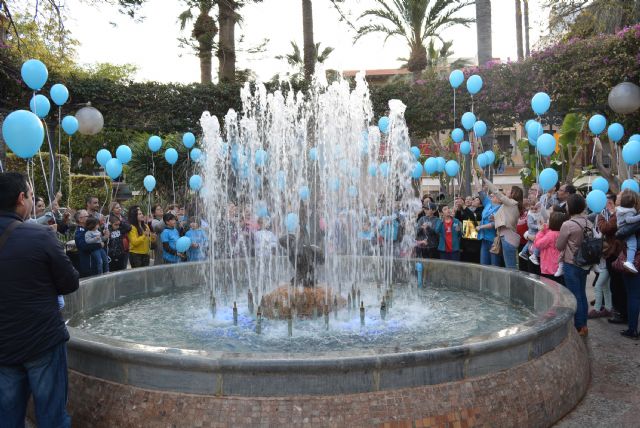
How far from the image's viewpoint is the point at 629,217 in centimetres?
599

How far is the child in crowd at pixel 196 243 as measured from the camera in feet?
30.1

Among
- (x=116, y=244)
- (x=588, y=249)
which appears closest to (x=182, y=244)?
(x=116, y=244)

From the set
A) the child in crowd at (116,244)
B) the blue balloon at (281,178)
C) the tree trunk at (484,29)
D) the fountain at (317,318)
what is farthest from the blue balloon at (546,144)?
the child in crowd at (116,244)

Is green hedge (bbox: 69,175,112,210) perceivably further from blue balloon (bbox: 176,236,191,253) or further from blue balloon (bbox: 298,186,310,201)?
blue balloon (bbox: 298,186,310,201)

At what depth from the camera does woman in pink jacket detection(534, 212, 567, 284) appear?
6.25 meters

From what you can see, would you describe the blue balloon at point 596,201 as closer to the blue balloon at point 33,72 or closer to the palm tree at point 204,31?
the blue balloon at point 33,72

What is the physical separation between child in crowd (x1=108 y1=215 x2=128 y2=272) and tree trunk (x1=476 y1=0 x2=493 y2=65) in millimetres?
10472

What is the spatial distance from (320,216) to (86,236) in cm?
318

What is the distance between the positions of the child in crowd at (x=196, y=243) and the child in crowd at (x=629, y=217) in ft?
20.1

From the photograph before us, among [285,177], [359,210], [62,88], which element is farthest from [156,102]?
Result: [359,210]

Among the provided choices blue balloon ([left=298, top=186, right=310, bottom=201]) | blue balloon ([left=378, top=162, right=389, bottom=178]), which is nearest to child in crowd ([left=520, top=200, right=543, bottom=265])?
blue balloon ([left=298, top=186, right=310, bottom=201])

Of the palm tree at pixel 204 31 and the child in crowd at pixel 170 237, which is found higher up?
the palm tree at pixel 204 31

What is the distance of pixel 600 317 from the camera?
23.2 ft

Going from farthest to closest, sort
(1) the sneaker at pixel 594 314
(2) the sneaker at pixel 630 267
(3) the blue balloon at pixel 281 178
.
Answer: (3) the blue balloon at pixel 281 178 → (1) the sneaker at pixel 594 314 → (2) the sneaker at pixel 630 267
